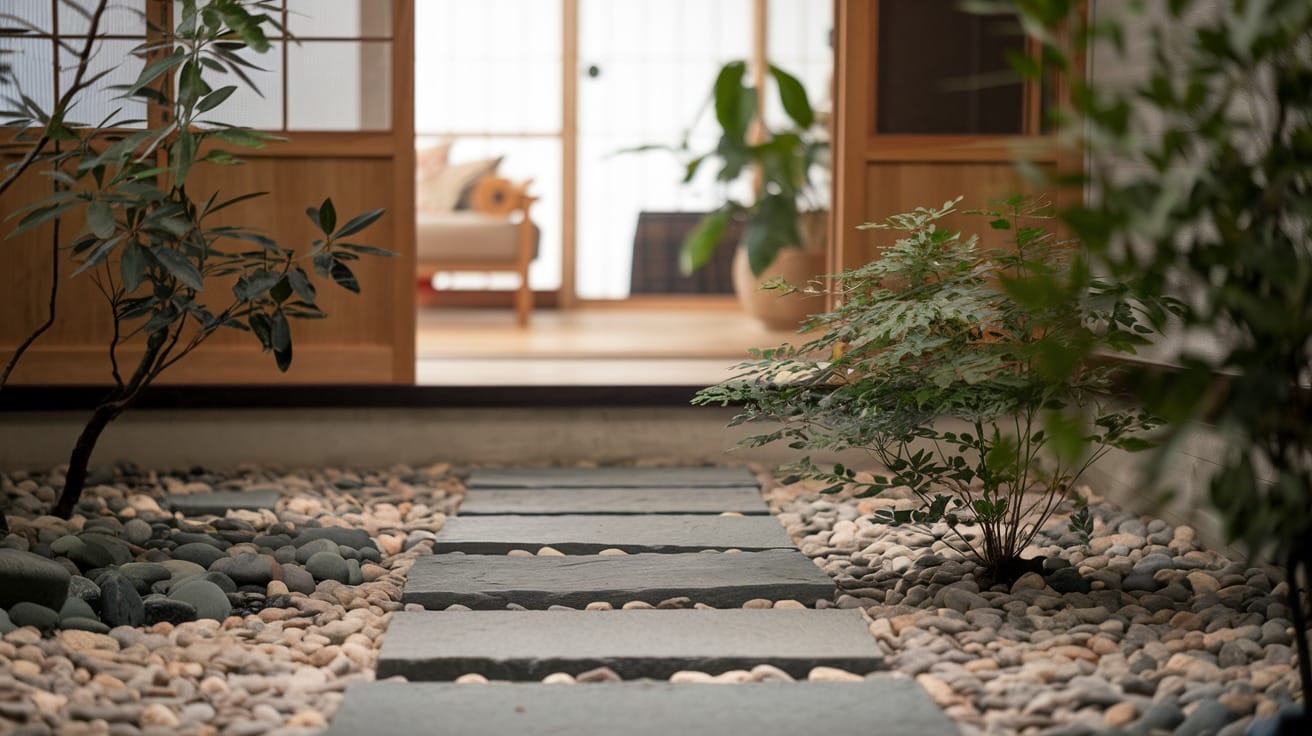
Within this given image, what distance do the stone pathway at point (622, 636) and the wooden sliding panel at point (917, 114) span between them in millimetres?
A: 1129

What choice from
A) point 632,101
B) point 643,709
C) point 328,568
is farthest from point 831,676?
point 632,101

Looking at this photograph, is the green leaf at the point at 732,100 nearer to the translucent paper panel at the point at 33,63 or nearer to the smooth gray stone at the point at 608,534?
the smooth gray stone at the point at 608,534

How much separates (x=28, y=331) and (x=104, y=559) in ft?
4.22

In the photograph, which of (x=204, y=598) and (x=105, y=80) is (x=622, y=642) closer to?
(x=204, y=598)

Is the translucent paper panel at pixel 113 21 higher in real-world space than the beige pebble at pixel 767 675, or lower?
higher

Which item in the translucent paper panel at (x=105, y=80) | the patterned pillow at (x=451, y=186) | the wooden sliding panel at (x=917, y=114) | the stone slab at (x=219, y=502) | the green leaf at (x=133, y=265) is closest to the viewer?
the green leaf at (x=133, y=265)

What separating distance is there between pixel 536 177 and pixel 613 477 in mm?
4465

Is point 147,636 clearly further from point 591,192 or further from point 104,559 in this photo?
point 591,192

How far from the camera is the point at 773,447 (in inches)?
140

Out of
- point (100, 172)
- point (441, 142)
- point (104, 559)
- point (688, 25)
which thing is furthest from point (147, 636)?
point (688, 25)

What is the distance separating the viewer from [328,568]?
241 cm

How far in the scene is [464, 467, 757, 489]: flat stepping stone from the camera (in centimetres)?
322

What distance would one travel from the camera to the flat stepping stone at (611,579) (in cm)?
224

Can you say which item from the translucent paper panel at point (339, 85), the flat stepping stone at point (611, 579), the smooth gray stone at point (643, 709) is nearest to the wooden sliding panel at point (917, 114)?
the translucent paper panel at point (339, 85)
